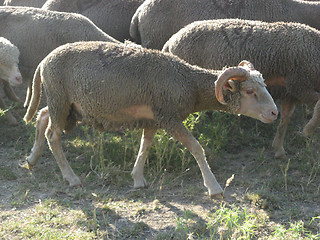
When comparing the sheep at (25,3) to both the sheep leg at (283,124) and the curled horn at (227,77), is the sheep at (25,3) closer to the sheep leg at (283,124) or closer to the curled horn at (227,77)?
the sheep leg at (283,124)

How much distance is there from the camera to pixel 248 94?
4859 mm

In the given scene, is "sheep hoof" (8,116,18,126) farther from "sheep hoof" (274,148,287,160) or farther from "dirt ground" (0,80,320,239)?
"sheep hoof" (274,148,287,160)

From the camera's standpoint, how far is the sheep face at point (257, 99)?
4.82 meters

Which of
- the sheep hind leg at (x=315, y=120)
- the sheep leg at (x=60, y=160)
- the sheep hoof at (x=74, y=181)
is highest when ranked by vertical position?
the sheep hind leg at (x=315, y=120)

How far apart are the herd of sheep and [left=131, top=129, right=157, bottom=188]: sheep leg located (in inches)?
0.4

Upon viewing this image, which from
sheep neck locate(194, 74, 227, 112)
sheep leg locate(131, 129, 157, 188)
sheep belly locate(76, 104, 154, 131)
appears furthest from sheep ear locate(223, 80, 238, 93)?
sheep leg locate(131, 129, 157, 188)

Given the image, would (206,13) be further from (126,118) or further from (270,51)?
(126,118)

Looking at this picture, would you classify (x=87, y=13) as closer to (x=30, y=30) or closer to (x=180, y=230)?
(x=30, y=30)

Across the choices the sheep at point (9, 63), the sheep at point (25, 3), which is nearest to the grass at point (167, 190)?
the sheep at point (9, 63)

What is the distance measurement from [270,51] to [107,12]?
3.56 metres

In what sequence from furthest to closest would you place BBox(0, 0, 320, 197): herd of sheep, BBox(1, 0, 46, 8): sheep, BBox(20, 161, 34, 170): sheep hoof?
BBox(1, 0, 46, 8): sheep < BBox(20, 161, 34, 170): sheep hoof < BBox(0, 0, 320, 197): herd of sheep

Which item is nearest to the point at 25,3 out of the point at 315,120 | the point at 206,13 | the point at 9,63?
the point at 9,63

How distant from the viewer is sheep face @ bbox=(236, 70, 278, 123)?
482 centimetres

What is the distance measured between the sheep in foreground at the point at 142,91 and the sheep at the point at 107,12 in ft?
10.7
